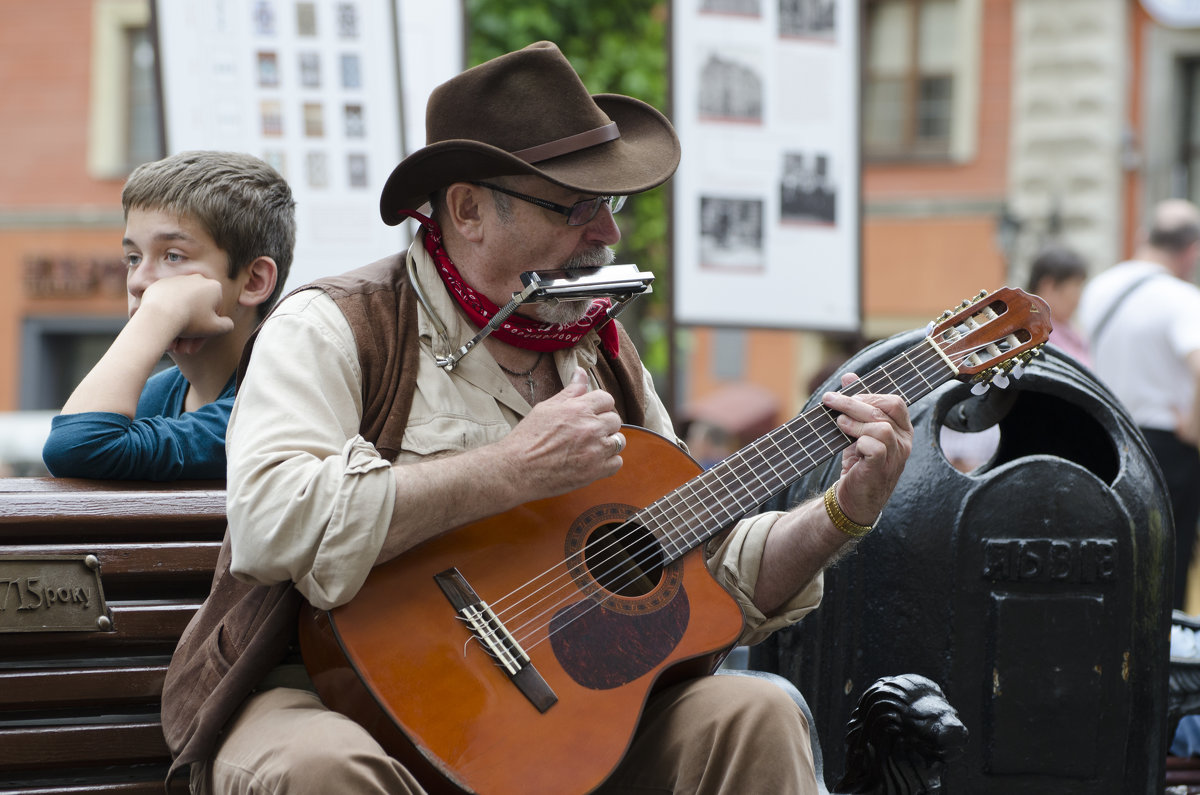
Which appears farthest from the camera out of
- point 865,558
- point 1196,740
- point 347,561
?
point 1196,740

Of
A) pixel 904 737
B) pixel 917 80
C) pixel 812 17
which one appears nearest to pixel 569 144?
pixel 904 737

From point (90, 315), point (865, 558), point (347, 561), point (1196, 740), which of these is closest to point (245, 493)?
point (347, 561)

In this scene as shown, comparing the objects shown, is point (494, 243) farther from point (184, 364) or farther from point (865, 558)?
point (865, 558)

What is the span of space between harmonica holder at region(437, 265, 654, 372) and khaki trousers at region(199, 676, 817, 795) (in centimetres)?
64

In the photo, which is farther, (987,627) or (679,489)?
(987,627)

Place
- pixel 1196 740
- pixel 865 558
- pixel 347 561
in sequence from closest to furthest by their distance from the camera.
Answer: pixel 347 561 → pixel 865 558 → pixel 1196 740

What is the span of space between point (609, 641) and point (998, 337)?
872 mm

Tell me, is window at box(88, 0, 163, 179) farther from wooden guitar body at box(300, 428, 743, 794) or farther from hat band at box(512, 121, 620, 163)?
wooden guitar body at box(300, 428, 743, 794)

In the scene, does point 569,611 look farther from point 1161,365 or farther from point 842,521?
point 1161,365

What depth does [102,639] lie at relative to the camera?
2318 millimetres

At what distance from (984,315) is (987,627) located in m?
0.61

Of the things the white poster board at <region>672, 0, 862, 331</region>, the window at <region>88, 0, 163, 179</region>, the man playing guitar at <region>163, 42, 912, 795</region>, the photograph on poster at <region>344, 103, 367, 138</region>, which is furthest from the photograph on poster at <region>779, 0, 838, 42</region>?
the window at <region>88, 0, 163, 179</region>

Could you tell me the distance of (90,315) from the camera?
629 inches

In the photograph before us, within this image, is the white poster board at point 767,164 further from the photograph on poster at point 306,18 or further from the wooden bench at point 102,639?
the wooden bench at point 102,639
